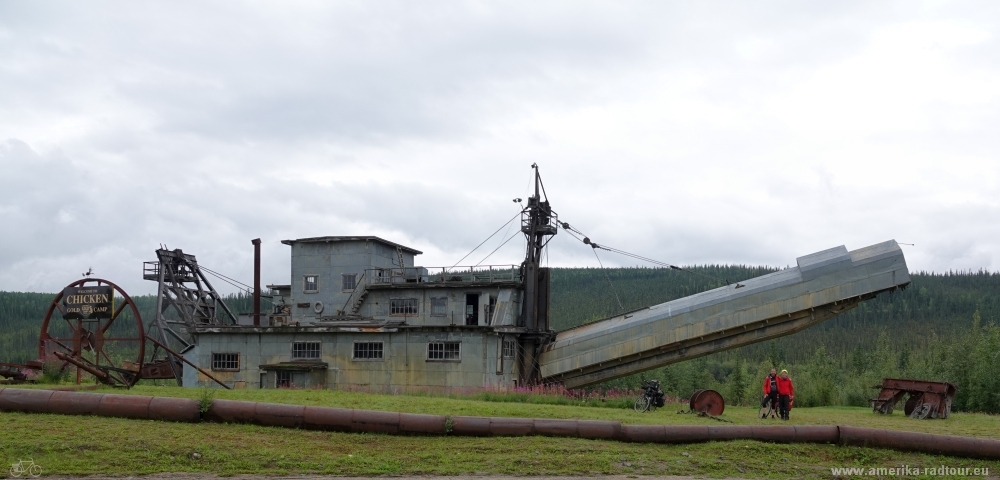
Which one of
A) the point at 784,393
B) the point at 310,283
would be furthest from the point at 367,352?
the point at 784,393

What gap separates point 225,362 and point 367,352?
6071 mm

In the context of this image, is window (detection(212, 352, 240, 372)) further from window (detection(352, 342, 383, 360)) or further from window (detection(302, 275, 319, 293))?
window (detection(352, 342, 383, 360))

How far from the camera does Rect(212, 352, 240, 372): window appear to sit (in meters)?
34.0

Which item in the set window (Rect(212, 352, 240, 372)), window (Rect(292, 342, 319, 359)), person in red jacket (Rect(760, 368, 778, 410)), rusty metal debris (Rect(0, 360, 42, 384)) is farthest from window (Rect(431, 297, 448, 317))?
person in red jacket (Rect(760, 368, 778, 410))

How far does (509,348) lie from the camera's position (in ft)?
107

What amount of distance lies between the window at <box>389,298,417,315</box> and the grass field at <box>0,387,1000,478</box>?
20.4 metres

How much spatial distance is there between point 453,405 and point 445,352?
12.4 m

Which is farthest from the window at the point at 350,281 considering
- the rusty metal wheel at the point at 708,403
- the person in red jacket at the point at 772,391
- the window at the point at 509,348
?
the person in red jacket at the point at 772,391

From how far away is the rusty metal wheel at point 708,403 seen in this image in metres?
21.0

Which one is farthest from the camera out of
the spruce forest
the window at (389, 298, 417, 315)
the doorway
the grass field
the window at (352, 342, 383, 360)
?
the spruce forest

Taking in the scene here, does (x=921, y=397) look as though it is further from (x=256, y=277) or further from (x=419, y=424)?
(x=256, y=277)

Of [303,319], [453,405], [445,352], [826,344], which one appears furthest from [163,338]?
[826,344]

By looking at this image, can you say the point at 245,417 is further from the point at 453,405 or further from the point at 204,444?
the point at 453,405

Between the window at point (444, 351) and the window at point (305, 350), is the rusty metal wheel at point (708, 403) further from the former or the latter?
the window at point (305, 350)
